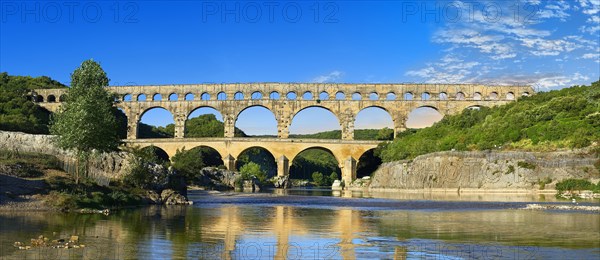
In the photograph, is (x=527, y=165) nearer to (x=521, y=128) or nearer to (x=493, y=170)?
(x=493, y=170)

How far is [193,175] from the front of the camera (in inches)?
2498

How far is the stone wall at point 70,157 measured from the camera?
33.1 m

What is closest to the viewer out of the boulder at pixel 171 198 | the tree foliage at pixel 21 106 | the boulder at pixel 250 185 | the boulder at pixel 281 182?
the boulder at pixel 171 198

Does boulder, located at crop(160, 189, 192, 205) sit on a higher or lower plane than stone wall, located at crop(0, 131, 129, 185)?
lower

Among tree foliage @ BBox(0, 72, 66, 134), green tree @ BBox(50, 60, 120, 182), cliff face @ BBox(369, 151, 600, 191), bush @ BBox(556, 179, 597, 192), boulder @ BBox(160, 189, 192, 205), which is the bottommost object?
boulder @ BBox(160, 189, 192, 205)

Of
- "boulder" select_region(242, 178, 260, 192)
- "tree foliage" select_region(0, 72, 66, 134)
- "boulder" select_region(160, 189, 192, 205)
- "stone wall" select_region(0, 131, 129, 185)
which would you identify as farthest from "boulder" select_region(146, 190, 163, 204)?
"boulder" select_region(242, 178, 260, 192)

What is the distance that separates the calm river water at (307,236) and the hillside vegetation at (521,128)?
3081 cm

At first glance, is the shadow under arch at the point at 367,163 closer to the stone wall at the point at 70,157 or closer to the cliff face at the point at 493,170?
the cliff face at the point at 493,170

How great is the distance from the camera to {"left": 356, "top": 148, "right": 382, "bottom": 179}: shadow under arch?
9337cm

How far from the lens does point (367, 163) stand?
95125mm

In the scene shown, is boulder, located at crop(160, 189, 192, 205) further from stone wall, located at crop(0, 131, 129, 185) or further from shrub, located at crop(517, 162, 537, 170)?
shrub, located at crop(517, 162, 537, 170)

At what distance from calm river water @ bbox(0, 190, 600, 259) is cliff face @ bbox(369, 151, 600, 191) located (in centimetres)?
2493

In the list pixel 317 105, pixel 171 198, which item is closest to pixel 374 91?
pixel 317 105

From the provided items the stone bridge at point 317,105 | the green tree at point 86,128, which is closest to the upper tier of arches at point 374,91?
the stone bridge at point 317,105
